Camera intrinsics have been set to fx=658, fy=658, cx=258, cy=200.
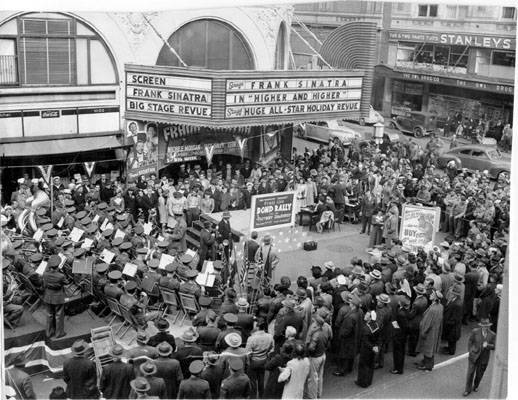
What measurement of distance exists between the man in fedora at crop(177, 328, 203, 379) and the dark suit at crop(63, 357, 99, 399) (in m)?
1.28

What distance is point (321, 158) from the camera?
25.2m

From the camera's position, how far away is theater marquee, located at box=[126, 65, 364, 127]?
2038 cm

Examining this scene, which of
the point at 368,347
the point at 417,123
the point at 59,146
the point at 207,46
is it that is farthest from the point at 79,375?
the point at 417,123

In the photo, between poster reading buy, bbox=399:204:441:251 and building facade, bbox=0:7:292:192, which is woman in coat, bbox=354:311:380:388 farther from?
building facade, bbox=0:7:292:192

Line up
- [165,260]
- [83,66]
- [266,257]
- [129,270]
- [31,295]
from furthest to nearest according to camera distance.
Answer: [83,66] → [266,257] → [165,260] → [31,295] → [129,270]

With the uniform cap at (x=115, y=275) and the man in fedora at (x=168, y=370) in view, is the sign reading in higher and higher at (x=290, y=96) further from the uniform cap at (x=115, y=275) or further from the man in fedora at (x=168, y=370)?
the man in fedora at (x=168, y=370)

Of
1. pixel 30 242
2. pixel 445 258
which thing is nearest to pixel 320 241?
pixel 445 258

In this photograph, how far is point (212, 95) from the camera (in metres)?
20.3

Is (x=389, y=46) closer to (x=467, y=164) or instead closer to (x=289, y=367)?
(x=467, y=164)

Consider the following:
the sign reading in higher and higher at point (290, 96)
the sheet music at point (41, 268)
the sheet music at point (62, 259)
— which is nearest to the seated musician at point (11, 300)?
the sheet music at point (41, 268)

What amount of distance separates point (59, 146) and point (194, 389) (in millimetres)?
12234

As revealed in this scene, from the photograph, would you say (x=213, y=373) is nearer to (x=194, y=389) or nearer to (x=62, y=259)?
(x=194, y=389)

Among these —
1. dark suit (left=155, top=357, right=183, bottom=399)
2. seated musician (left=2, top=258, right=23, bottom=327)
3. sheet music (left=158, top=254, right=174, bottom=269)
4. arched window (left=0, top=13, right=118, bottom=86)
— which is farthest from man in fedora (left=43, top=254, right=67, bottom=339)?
arched window (left=0, top=13, right=118, bottom=86)

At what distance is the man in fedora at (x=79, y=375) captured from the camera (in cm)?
927
